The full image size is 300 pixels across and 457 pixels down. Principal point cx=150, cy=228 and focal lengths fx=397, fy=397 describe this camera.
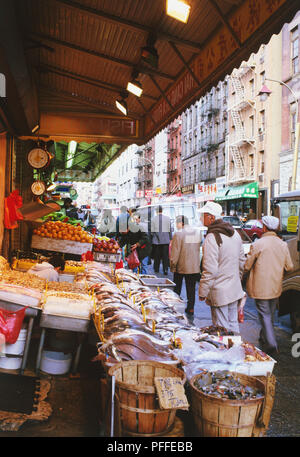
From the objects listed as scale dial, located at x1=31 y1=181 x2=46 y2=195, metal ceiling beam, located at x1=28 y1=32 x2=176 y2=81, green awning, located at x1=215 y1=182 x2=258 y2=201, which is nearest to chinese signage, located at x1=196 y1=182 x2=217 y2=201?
green awning, located at x1=215 y1=182 x2=258 y2=201

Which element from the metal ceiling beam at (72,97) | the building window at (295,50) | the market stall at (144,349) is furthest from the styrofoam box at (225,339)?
the building window at (295,50)

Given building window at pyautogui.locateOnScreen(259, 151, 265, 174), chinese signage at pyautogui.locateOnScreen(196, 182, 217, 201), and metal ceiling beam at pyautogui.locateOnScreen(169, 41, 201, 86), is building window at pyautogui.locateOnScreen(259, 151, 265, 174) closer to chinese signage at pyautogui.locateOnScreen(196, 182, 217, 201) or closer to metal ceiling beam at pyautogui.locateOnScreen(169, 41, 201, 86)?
chinese signage at pyautogui.locateOnScreen(196, 182, 217, 201)

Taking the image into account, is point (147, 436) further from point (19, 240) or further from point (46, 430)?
point (19, 240)

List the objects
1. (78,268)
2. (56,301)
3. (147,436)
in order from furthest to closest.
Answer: (78,268) → (56,301) → (147,436)

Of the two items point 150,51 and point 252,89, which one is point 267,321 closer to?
point 150,51

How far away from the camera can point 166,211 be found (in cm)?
1853

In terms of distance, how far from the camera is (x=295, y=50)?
30.1m

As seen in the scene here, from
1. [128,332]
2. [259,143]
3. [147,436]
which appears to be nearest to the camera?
[147,436]

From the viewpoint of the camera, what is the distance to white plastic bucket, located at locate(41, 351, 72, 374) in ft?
15.8

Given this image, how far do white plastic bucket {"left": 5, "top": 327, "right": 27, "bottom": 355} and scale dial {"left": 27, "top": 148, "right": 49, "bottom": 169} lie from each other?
5766mm

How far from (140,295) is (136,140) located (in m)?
4.86

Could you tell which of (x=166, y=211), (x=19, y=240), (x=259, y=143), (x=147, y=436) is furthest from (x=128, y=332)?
(x=259, y=143)

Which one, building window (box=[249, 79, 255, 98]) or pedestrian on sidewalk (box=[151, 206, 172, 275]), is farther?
building window (box=[249, 79, 255, 98])

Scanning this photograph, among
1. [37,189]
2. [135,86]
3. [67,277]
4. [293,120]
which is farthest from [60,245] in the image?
[293,120]
